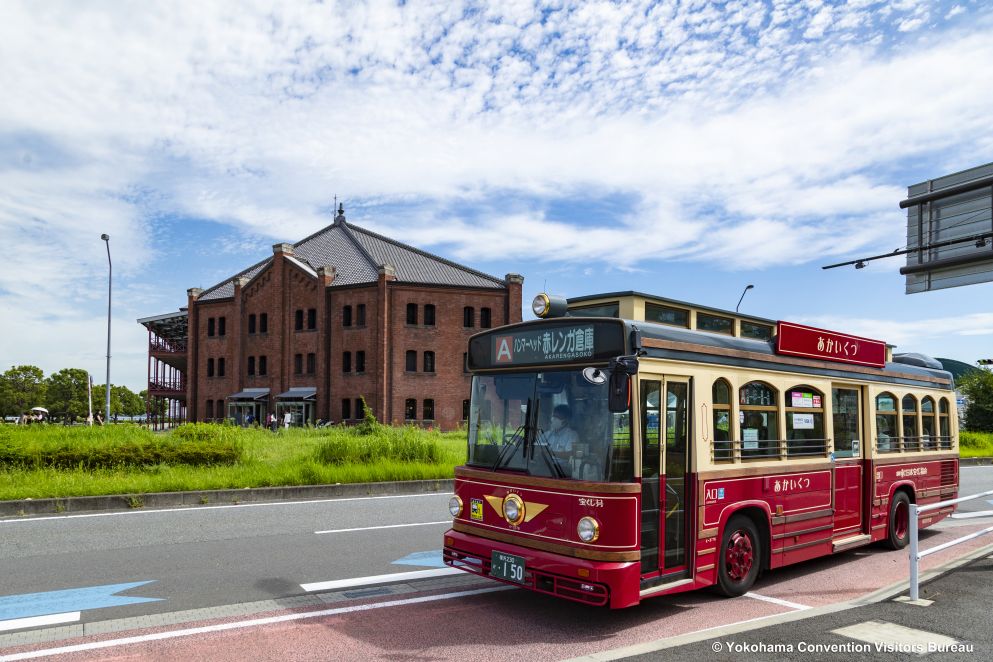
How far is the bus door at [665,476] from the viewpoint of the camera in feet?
20.0

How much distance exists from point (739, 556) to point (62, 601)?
6413 millimetres

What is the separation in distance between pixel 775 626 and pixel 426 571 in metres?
Answer: 3.71

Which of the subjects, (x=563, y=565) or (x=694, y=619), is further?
(x=694, y=619)

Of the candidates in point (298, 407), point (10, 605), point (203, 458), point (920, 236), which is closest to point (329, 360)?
→ point (298, 407)

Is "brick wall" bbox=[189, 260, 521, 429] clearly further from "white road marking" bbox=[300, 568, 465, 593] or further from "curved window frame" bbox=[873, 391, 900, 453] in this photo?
"white road marking" bbox=[300, 568, 465, 593]

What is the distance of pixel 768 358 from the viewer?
25.4 ft

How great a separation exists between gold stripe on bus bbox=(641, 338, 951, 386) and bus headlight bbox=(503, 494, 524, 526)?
173 cm

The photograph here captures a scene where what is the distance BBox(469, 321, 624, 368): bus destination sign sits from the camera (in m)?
6.15

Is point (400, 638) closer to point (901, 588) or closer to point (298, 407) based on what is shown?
point (901, 588)

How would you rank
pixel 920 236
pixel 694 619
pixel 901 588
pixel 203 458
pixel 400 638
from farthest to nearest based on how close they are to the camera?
pixel 203 458 < pixel 920 236 < pixel 901 588 < pixel 694 619 < pixel 400 638

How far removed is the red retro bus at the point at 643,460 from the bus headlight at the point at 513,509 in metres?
0.01

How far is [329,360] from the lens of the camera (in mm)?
48625

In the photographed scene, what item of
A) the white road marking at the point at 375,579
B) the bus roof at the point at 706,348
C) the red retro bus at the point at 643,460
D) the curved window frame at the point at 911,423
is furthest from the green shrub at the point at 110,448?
the curved window frame at the point at 911,423

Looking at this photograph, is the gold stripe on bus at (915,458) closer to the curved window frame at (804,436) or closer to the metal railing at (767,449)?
the curved window frame at (804,436)
